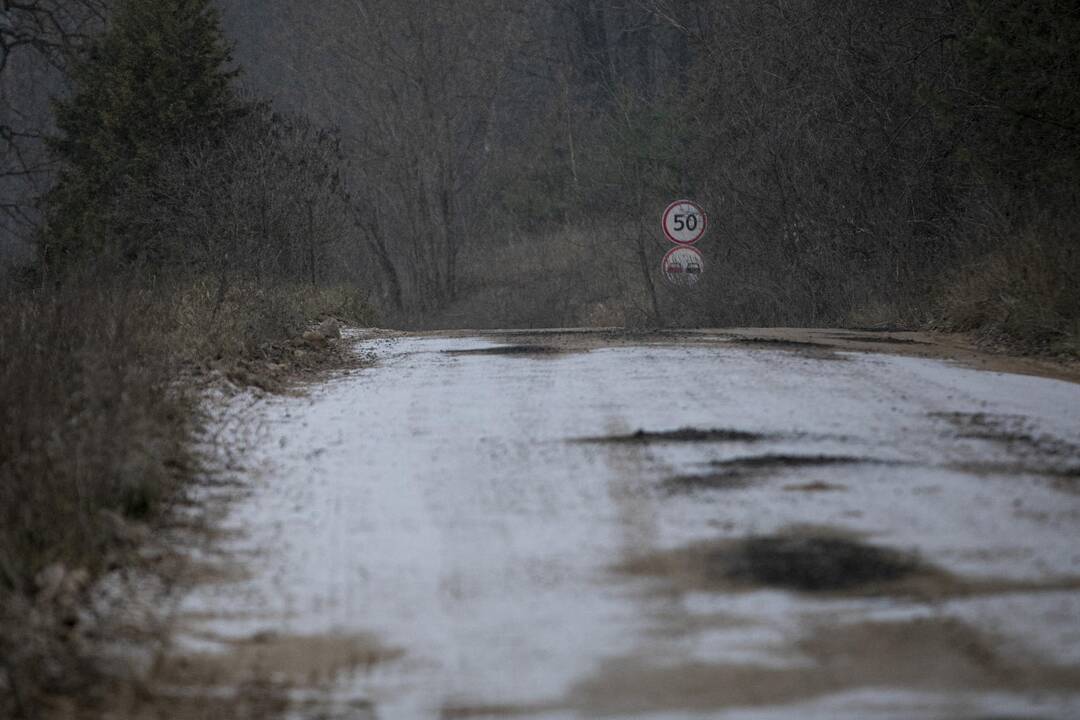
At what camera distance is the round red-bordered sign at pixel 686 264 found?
94.7 ft

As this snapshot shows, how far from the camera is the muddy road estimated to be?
4.69m

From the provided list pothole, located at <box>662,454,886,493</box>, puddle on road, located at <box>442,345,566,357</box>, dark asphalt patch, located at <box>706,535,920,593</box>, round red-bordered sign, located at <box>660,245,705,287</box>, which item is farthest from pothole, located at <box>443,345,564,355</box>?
round red-bordered sign, located at <box>660,245,705,287</box>

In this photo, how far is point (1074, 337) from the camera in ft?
43.2

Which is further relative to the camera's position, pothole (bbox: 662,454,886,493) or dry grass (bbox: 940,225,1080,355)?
dry grass (bbox: 940,225,1080,355)

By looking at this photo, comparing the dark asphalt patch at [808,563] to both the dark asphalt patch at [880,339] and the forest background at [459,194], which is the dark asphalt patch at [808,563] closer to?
the forest background at [459,194]

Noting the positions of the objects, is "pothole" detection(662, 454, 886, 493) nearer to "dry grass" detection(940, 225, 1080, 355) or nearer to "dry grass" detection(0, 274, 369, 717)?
"dry grass" detection(0, 274, 369, 717)

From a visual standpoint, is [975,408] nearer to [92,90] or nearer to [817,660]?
[817,660]

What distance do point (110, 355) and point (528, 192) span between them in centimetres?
3840

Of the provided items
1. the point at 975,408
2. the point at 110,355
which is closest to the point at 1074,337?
the point at 975,408

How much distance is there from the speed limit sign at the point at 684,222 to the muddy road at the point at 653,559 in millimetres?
18443

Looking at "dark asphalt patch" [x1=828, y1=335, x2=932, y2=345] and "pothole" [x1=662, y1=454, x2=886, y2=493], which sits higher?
"dark asphalt patch" [x1=828, y1=335, x2=932, y2=345]

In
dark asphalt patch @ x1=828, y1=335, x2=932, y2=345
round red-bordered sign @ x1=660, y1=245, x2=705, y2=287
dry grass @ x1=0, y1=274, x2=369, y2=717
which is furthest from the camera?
round red-bordered sign @ x1=660, y1=245, x2=705, y2=287

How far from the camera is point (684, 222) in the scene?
28.7 metres

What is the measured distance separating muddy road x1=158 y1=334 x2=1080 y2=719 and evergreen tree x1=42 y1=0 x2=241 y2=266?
52.0 ft
